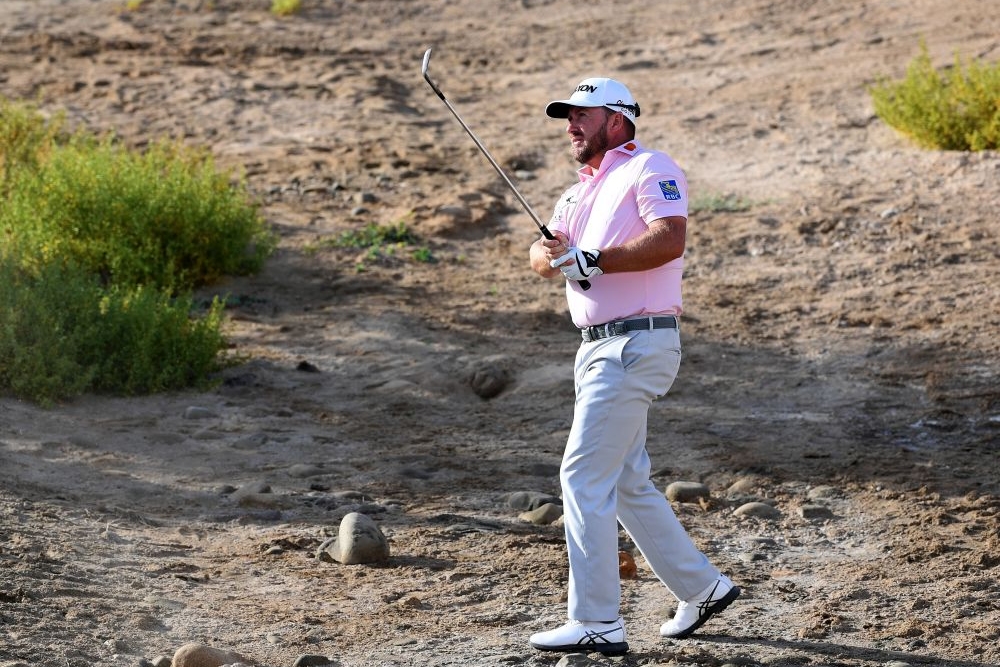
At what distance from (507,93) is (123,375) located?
7.20 metres

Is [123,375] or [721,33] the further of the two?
[721,33]

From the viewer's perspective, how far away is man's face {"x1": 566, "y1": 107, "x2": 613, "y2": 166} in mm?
4469

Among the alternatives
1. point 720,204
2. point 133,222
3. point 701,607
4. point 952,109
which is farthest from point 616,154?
point 952,109

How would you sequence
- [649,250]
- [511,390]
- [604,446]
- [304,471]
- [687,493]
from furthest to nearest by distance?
1. [511,390]
2. [304,471]
3. [687,493]
4. [604,446]
5. [649,250]

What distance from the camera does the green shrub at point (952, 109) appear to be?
34.0 ft

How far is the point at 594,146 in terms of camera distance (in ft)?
14.7

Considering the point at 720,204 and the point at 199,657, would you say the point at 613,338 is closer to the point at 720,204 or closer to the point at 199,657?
the point at 199,657

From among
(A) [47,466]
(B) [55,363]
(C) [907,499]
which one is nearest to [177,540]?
(A) [47,466]

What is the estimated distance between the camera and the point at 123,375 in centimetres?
768

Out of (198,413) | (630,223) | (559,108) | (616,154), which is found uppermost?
(559,108)

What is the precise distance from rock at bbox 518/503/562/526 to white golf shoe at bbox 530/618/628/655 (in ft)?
4.98

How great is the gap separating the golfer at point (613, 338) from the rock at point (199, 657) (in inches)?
38.2

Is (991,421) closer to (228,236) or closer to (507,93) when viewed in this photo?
(228,236)

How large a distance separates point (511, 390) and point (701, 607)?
3.29 m
